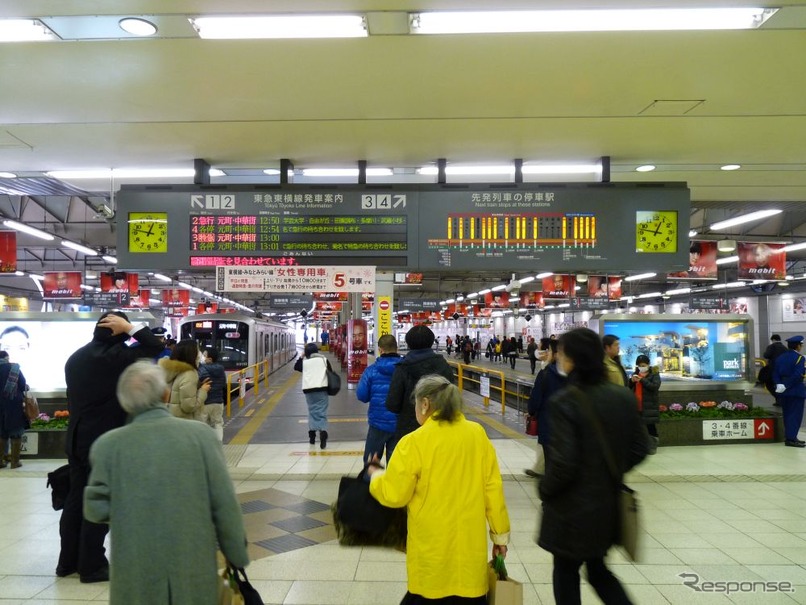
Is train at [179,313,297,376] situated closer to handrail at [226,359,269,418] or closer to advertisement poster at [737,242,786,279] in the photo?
Result: handrail at [226,359,269,418]

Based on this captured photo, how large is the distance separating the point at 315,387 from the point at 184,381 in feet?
12.0

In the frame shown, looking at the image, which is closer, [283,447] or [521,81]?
[521,81]

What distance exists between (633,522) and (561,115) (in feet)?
13.0

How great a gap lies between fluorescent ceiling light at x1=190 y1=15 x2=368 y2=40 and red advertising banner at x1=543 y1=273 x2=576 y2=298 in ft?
64.6

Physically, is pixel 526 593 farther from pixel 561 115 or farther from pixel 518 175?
pixel 518 175

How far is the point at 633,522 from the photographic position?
2.67 metres

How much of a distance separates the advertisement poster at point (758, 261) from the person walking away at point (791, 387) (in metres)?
7.42

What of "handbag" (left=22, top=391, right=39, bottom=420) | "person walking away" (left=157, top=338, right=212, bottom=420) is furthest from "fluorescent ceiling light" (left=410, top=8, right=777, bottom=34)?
"handbag" (left=22, top=391, right=39, bottom=420)

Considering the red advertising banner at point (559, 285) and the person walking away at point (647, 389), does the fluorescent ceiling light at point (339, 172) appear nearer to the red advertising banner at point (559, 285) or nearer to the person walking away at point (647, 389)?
the person walking away at point (647, 389)

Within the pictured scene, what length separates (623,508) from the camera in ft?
8.82

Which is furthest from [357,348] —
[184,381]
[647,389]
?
[184,381]

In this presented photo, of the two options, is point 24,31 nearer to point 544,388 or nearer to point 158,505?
point 158,505

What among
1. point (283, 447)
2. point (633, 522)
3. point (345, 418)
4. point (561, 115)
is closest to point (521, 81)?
point (561, 115)

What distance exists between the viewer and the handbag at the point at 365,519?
2.65 meters
